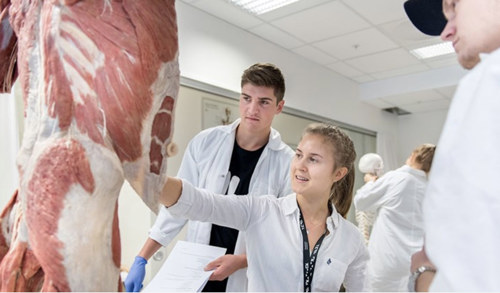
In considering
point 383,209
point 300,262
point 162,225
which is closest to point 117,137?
point 300,262

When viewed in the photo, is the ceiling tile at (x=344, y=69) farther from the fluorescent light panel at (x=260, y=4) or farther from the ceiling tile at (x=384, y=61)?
the fluorescent light panel at (x=260, y=4)

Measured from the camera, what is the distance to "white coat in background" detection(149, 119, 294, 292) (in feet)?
4.81

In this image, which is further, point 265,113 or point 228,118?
point 228,118

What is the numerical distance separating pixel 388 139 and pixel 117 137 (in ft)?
20.4

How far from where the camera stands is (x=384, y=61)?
4.49 m

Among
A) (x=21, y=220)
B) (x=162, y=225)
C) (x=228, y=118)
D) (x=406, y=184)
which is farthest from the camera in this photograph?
(x=228, y=118)

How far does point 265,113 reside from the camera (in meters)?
1.55

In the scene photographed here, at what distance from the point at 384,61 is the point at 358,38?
0.87 m

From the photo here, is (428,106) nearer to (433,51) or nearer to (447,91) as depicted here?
(447,91)

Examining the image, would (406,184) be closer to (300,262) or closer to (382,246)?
(382,246)

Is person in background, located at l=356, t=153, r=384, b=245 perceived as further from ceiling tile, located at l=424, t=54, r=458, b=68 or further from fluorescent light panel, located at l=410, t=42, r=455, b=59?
ceiling tile, located at l=424, t=54, r=458, b=68

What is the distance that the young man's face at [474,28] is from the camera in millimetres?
474

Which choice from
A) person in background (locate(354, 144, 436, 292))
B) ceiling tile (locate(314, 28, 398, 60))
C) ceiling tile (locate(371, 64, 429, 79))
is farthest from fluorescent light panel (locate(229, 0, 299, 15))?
ceiling tile (locate(371, 64, 429, 79))

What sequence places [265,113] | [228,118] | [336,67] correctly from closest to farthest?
1. [265,113]
2. [228,118]
3. [336,67]
